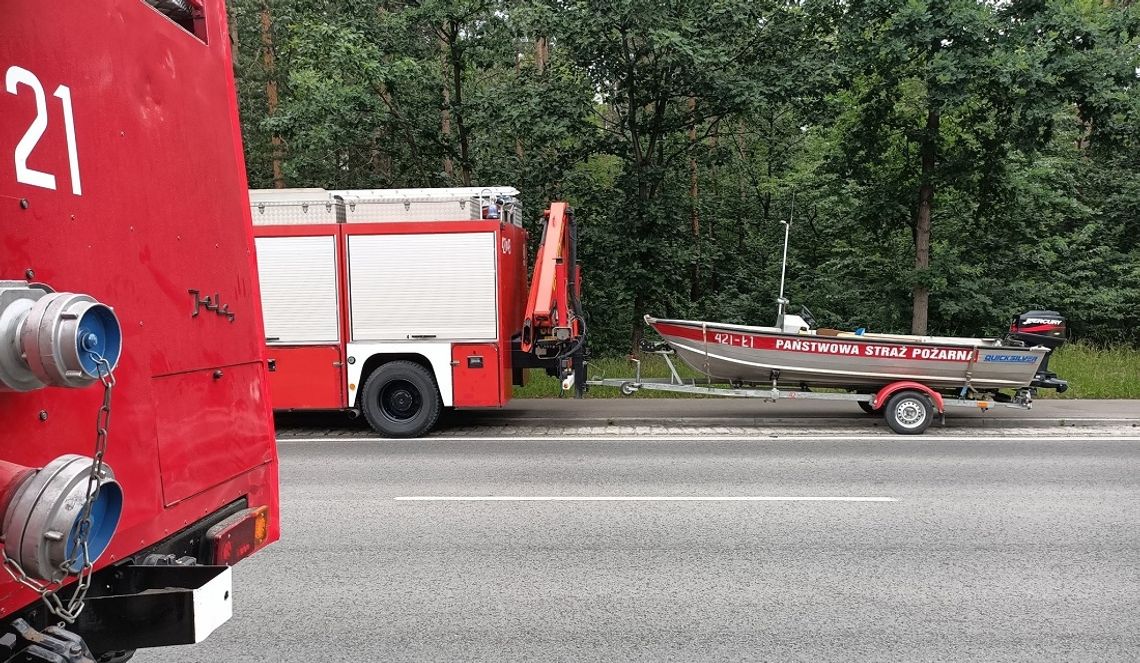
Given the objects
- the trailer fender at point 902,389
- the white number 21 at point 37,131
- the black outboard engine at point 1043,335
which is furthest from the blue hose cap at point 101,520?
the black outboard engine at point 1043,335

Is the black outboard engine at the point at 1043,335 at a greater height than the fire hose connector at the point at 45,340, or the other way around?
the fire hose connector at the point at 45,340

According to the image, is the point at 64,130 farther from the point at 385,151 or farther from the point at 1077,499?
the point at 385,151

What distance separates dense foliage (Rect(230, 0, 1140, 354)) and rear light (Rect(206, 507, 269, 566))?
1255cm

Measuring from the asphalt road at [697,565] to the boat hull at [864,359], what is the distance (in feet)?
6.94

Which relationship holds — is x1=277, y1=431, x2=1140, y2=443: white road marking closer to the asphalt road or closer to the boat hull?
the boat hull

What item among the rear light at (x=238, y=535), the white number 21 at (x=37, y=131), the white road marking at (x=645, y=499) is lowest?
the white road marking at (x=645, y=499)

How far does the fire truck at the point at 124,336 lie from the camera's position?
201cm

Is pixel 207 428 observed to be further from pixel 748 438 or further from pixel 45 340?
pixel 748 438

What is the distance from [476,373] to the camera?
1077 centimetres

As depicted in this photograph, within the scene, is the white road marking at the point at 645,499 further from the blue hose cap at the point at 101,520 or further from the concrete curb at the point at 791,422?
the blue hose cap at the point at 101,520

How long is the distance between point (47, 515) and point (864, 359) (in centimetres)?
1048

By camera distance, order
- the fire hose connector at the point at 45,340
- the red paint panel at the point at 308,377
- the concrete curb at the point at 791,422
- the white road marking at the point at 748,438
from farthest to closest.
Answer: the concrete curb at the point at 791,422 → the red paint panel at the point at 308,377 → the white road marking at the point at 748,438 → the fire hose connector at the point at 45,340

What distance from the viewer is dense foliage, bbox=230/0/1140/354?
14.5 meters

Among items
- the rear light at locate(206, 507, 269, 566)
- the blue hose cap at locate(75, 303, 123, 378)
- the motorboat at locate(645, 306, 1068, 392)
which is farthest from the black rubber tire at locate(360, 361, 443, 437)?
the blue hose cap at locate(75, 303, 123, 378)
